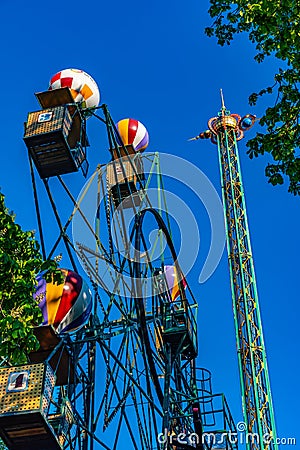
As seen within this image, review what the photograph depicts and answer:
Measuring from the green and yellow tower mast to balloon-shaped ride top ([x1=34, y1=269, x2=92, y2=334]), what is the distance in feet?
37.2

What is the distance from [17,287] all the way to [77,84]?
6202 millimetres

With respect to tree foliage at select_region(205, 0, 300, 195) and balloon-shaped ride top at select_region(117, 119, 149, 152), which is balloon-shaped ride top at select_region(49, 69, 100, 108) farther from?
tree foliage at select_region(205, 0, 300, 195)

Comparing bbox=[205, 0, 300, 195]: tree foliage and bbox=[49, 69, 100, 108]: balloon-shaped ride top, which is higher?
bbox=[49, 69, 100, 108]: balloon-shaped ride top

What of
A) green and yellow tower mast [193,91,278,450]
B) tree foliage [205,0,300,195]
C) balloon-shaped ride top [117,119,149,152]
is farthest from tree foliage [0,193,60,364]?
green and yellow tower mast [193,91,278,450]

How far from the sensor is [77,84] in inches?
504

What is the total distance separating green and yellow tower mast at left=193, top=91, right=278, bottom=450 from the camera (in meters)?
24.0

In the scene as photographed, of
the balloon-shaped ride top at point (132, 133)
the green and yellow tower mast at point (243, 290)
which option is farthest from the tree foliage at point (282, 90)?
the green and yellow tower mast at point (243, 290)

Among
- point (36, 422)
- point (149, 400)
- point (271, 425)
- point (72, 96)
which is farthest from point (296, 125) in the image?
point (271, 425)

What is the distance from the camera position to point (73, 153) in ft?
38.3

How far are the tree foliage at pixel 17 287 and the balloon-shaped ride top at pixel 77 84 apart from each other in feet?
17.0

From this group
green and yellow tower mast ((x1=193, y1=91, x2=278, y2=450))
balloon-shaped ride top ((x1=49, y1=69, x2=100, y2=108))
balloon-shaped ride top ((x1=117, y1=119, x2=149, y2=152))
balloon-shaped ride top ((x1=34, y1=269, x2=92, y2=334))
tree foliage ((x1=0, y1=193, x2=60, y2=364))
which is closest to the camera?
tree foliage ((x1=0, y1=193, x2=60, y2=364))

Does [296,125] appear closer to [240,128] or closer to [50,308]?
[50,308]

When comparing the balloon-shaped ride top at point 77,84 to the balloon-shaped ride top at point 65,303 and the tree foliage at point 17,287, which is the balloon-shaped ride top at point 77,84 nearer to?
the balloon-shaped ride top at point 65,303

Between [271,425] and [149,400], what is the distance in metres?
12.3
